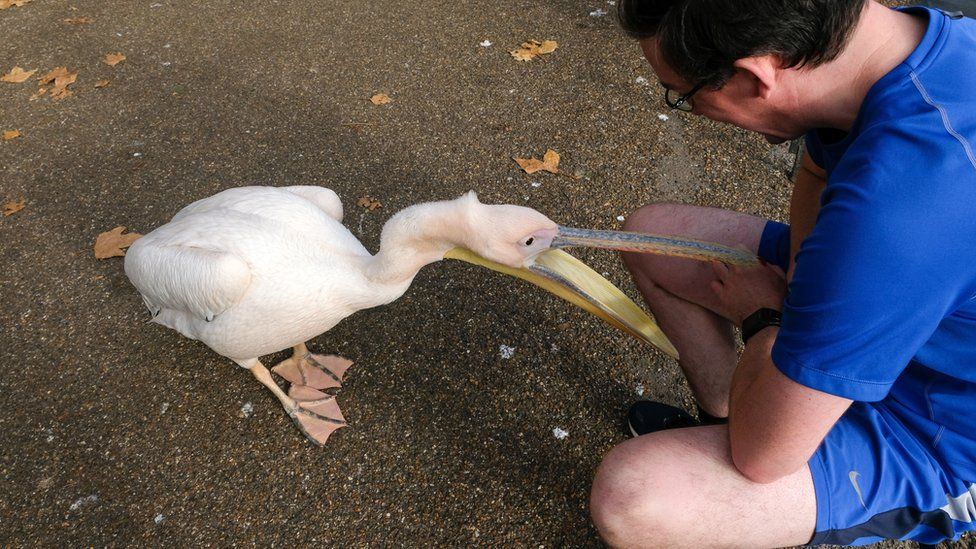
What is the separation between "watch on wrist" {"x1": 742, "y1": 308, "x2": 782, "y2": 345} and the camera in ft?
5.94

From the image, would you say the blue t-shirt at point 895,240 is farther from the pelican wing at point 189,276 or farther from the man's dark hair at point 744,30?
the pelican wing at point 189,276

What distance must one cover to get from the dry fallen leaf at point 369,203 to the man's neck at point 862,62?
8.34 ft

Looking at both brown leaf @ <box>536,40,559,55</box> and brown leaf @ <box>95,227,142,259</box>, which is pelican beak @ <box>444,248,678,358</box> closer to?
brown leaf @ <box>95,227,142,259</box>

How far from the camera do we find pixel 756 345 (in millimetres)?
1752

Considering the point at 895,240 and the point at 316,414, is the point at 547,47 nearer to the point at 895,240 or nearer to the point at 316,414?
the point at 316,414

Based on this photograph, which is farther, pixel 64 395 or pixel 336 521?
pixel 64 395

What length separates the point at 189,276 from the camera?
2264mm

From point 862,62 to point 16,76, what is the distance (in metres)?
5.53

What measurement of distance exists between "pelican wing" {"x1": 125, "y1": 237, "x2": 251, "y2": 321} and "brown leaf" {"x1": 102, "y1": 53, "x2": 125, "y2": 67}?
291 centimetres

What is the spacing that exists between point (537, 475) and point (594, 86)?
114 inches

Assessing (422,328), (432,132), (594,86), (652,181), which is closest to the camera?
(422,328)

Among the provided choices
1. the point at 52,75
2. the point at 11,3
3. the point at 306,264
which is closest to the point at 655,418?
the point at 306,264

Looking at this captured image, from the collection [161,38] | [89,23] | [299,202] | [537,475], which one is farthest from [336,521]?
[89,23]

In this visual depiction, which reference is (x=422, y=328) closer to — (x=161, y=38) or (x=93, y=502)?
(x=93, y=502)
